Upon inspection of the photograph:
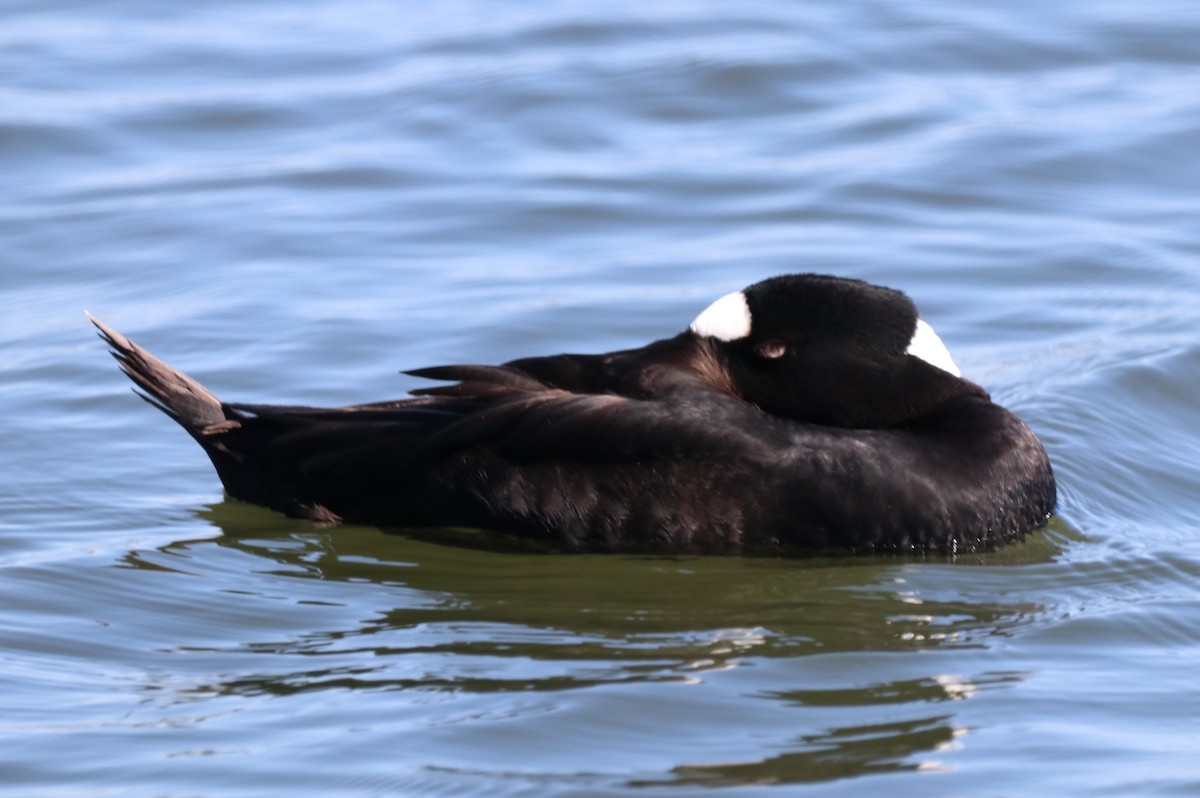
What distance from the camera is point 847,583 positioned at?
5.95m

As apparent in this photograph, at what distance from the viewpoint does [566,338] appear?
28.0 feet

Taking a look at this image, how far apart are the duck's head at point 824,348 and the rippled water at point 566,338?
601 mm

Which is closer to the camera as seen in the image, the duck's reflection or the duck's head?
the duck's reflection

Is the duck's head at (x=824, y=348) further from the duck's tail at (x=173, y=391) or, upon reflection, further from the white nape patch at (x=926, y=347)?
the duck's tail at (x=173, y=391)

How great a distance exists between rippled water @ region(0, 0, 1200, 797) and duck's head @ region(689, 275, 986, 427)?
1.97 ft

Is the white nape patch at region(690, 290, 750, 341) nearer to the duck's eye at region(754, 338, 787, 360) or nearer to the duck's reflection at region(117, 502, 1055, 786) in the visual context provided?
the duck's eye at region(754, 338, 787, 360)

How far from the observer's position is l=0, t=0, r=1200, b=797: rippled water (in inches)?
190

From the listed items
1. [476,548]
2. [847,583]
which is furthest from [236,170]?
[847,583]

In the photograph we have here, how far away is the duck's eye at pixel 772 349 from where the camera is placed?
21.0 ft

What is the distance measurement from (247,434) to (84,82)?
265 inches

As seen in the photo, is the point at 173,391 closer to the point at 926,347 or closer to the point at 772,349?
the point at 772,349

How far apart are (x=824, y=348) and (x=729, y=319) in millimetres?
315

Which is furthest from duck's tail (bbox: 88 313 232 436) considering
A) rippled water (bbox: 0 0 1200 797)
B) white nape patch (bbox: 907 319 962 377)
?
white nape patch (bbox: 907 319 962 377)

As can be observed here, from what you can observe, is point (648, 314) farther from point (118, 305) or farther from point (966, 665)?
point (966, 665)
